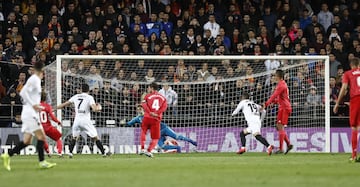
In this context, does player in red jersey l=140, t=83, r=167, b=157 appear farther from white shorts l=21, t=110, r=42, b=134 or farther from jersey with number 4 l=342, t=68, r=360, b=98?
white shorts l=21, t=110, r=42, b=134

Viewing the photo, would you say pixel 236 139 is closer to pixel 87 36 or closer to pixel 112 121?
pixel 112 121

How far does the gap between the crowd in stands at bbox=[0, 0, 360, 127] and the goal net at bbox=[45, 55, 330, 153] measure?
0.45 feet

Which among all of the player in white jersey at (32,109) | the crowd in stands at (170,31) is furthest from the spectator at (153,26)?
the player in white jersey at (32,109)

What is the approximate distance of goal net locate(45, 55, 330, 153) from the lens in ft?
87.6

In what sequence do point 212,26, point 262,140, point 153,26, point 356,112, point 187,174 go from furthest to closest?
point 212,26 → point 153,26 → point 262,140 → point 356,112 → point 187,174

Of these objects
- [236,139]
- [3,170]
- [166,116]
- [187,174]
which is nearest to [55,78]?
[166,116]

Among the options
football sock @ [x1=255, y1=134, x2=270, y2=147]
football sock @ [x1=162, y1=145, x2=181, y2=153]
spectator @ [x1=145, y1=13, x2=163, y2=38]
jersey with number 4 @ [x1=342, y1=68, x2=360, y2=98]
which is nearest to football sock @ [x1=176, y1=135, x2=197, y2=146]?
football sock @ [x1=162, y1=145, x2=181, y2=153]

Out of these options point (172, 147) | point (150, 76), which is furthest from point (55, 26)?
point (172, 147)

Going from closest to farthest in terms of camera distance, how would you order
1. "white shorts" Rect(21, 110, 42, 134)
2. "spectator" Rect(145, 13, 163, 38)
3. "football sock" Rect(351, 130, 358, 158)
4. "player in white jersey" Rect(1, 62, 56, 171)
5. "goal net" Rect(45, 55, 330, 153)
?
"player in white jersey" Rect(1, 62, 56, 171), "white shorts" Rect(21, 110, 42, 134), "football sock" Rect(351, 130, 358, 158), "goal net" Rect(45, 55, 330, 153), "spectator" Rect(145, 13, 163, 38)

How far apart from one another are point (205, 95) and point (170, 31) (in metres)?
3.98

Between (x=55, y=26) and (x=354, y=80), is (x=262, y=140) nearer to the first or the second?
(x=354, y=80)

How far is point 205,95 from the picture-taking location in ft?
88.5

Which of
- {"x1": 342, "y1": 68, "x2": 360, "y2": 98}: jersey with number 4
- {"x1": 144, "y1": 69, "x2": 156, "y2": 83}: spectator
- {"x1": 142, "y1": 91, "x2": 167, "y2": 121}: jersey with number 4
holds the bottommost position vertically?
{"x1": 142, "y1": 91, "x2": 167, "y2": 121}: jersey with number 4

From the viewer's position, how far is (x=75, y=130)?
2334cm
